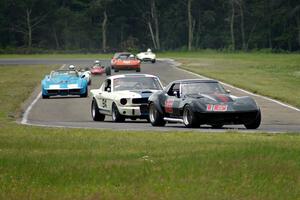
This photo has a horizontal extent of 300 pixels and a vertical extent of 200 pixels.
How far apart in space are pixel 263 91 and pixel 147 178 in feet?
102

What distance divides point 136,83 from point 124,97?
144cm

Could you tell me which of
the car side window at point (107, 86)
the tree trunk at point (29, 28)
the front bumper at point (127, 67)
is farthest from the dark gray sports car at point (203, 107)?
the tree trunk at point (29, 28)

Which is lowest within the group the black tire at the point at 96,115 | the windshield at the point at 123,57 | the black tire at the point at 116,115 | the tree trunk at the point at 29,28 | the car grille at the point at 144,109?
the tree trunk at the point at 29,28

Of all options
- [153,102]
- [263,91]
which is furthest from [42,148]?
[263,91]

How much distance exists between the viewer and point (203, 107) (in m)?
21.6

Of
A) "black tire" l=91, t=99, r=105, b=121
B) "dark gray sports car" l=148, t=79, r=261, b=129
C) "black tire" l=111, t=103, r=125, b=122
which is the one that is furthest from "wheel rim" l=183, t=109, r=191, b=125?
"black tire" l=91, t=99, r=105, b=121

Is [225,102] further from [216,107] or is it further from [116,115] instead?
[116,115]

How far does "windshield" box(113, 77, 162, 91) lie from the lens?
89.9 feet

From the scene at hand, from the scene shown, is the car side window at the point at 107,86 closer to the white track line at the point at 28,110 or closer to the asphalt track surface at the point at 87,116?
the asphalt track surface at the point at 87,116

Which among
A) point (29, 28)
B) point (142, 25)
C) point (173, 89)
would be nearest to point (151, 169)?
point (173, 89)

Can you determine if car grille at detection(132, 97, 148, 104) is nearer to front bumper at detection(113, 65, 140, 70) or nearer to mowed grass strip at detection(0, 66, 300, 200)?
mowed grass strip at detection(0, 66, 300, 200)

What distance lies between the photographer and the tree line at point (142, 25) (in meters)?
129

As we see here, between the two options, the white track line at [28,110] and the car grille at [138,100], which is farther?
the white track line at [28,110]

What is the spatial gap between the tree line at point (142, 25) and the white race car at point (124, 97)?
99095 mm
